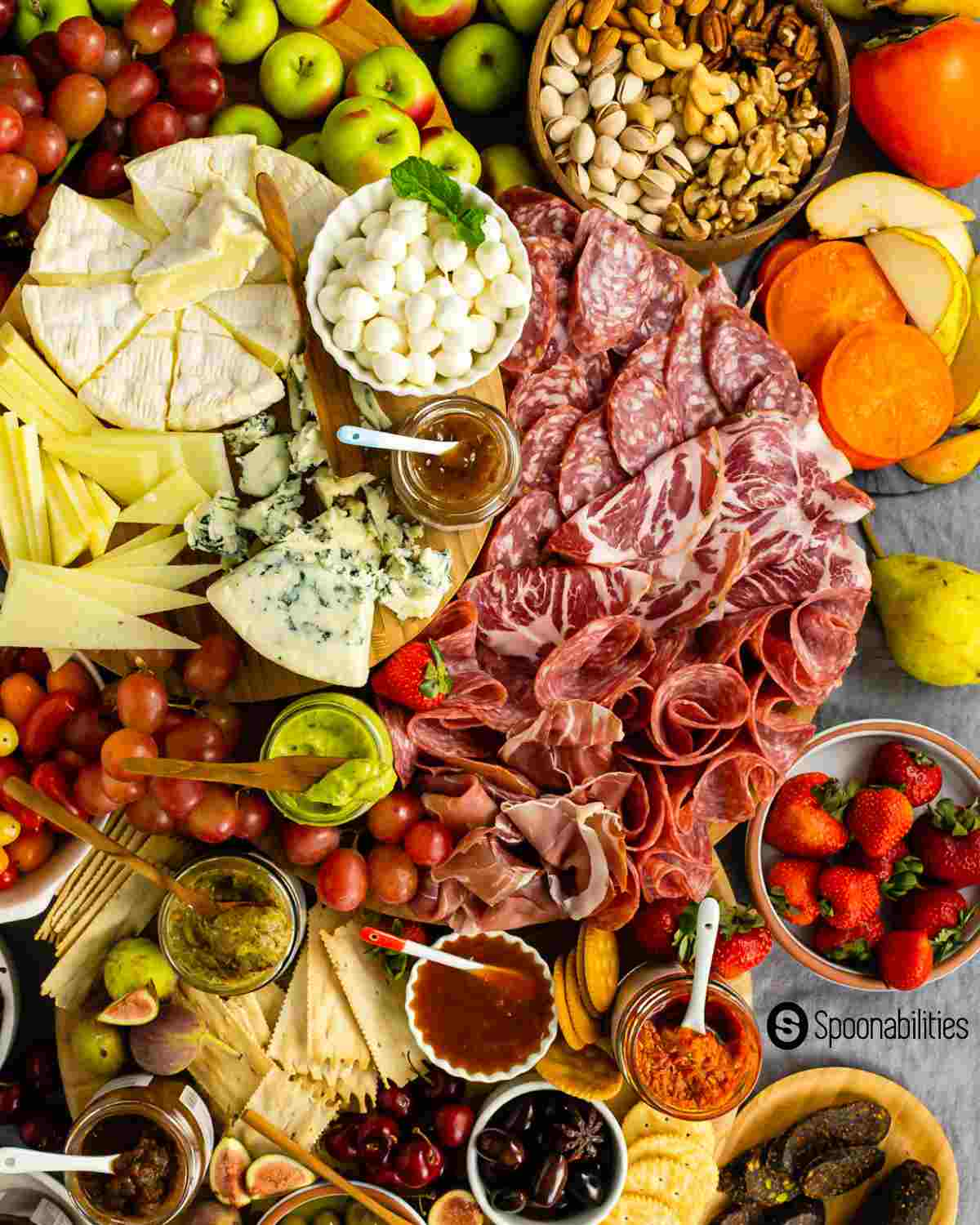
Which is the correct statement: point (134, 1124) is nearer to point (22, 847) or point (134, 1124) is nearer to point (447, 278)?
point (22, 847)

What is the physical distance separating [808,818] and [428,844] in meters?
0.70

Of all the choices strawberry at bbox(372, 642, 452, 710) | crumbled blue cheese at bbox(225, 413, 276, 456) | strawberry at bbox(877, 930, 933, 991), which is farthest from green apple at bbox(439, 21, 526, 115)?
strawberry at bbox(877, 930, 933, 991)

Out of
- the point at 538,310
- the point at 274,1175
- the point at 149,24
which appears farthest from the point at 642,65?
the point at 274,1175

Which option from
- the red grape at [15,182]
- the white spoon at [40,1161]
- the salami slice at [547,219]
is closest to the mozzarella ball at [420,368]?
the salami slice at [547,219]

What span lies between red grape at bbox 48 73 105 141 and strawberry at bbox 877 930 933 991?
1904 mm

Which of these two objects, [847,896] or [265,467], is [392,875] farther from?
[847,896]

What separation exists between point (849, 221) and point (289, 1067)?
5.85 ft

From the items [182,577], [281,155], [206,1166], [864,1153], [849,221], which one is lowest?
[864,1153]

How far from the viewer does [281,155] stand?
1677mm

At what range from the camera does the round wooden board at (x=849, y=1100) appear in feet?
6.83

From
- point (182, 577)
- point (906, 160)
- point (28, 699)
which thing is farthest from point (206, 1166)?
point (906, 160)

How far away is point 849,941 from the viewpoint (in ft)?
6.81

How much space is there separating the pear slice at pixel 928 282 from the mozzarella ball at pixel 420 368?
101 centimetres

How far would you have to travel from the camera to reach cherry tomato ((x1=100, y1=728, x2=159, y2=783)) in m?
1.60
